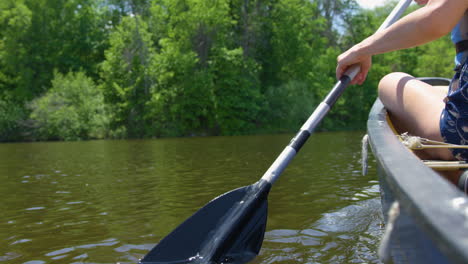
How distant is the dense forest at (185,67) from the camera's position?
2673 cm

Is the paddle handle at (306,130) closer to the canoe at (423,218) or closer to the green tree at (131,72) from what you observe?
the canoe at (423,218)

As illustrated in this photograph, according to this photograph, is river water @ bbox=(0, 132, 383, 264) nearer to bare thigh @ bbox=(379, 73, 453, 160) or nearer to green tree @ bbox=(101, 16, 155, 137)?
bare thigh @ bbox=(379, 73, 453, 160)

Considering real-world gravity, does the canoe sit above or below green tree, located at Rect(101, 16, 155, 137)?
below

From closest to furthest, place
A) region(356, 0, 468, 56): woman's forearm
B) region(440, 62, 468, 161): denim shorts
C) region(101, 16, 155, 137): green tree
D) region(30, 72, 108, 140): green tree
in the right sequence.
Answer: region(356, 0, 468, 56): woman's forearm → region(440, 62, 468, 161): denim shorts → region(30, 72, 108, 140): green tree → region(101, 16, 155, 137): green tree

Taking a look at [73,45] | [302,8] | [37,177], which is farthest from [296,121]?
[37,177]

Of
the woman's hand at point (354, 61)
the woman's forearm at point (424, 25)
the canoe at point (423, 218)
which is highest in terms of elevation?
the woman's forearm at point (424, 25)

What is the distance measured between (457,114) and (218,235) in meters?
1.28

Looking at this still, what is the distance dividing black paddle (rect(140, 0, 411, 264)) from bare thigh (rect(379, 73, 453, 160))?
9.2 inches

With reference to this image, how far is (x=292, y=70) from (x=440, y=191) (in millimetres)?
31411

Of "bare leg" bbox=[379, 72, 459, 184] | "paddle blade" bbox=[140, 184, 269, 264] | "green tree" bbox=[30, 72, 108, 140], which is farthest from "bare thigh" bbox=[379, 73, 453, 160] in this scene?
"green tree" bbox=[30, 72, 108, 140]

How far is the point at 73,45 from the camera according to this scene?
112 ft

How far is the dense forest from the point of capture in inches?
1053

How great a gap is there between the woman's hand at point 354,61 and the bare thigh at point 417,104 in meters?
0.14

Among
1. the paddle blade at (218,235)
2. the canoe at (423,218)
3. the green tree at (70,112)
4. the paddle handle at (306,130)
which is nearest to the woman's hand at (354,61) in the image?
the paddle handle at (306,130)
